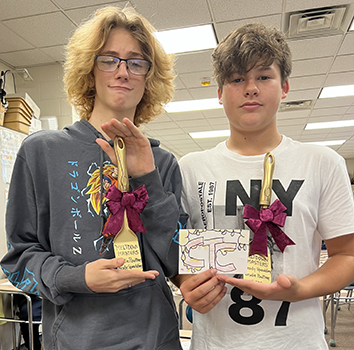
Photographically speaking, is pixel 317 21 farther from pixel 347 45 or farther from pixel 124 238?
pixel 124 238

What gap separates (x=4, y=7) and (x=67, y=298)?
280 centimetres

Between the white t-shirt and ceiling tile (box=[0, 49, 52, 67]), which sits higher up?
ceiling tile (box=[0, 49, 52, 67])

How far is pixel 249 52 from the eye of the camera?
0.93 metres

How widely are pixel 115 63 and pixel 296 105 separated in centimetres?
525

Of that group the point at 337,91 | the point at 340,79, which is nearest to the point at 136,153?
the point at 340,79

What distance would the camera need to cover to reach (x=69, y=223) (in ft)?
2.80

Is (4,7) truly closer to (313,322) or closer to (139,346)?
(139,346)

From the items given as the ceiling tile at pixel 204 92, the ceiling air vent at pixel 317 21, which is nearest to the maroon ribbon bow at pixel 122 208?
the ceiling air vent at pixel 317 21

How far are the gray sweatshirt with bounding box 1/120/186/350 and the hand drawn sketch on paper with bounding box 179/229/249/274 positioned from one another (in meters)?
0.08

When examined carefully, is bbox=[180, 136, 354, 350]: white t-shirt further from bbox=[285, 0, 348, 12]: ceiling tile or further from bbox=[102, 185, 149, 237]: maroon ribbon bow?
bbox=[285, 0, 348, 12]: ceiling tile

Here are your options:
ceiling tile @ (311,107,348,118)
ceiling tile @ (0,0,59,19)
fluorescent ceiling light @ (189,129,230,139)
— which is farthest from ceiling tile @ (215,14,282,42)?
fluorescent ceiling light @ (189,129,230,139)

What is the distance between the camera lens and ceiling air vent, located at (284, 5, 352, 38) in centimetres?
294

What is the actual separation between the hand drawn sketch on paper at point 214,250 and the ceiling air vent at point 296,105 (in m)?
5.12

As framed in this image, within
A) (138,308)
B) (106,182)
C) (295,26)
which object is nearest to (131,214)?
(106,182)
